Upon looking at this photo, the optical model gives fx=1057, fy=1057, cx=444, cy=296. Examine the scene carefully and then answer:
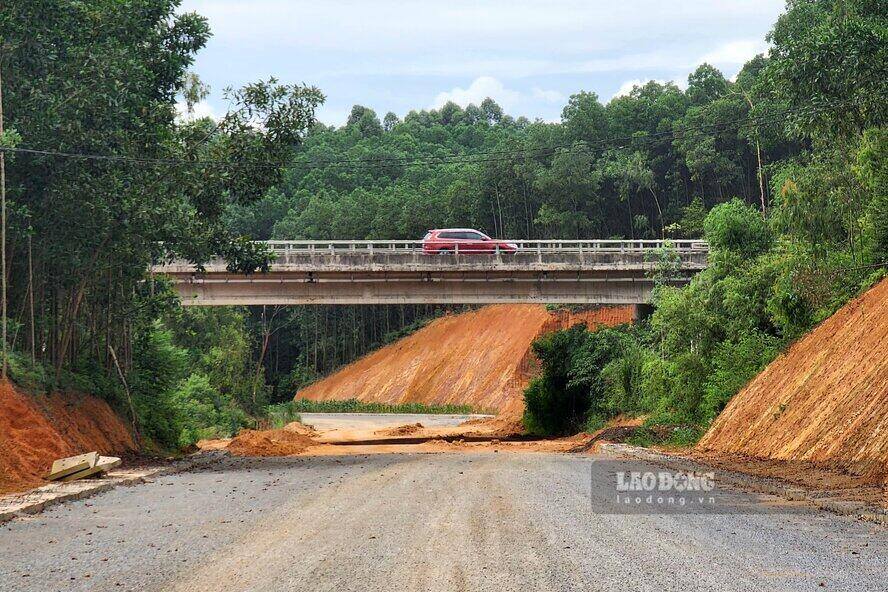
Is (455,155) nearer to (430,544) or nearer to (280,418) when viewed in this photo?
(280,418)

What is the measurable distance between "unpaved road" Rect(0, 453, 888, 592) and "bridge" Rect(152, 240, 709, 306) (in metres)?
30.1

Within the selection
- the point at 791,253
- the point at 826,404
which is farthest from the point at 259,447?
the point at 826,404

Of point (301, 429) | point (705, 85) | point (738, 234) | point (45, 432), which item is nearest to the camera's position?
point (45, 432)

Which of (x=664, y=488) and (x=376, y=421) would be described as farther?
(x=376, y=421)

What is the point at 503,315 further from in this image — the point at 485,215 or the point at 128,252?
the point at 128,252

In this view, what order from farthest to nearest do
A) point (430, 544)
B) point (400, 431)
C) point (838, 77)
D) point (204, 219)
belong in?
point (400, 431) → point (838, 77) → point (204, 219) → point (430, 544)

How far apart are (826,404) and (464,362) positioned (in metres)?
60.9

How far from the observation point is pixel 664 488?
1773 centimetres

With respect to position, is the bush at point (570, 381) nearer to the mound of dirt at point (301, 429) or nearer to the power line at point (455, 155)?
the mound of dirt at point (301, 429)

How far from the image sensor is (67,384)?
27.1 m

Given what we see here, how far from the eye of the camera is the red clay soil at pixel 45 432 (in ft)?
67.8

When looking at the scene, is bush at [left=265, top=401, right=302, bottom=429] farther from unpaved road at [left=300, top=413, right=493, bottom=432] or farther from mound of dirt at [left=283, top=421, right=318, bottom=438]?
unpaved road at [left=300, top=413, right=493, bottom=432]

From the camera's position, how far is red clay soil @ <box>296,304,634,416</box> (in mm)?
76438

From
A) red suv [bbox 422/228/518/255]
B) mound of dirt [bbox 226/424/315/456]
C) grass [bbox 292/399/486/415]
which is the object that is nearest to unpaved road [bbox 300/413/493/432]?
grass [bbox 292/399/486/415]
